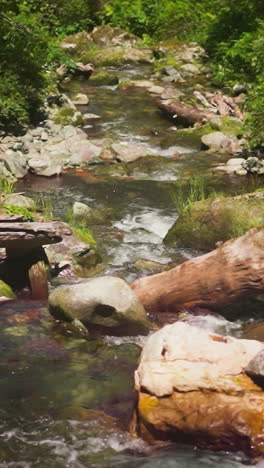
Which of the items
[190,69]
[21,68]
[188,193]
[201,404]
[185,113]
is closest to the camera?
[201,404]

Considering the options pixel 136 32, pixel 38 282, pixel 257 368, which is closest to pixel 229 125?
pixel 38 282

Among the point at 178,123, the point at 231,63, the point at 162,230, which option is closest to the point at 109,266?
the point at 162,230

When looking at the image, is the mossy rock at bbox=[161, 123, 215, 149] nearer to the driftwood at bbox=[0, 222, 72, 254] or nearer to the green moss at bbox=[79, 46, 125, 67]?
the driftwood at bbox=[0, 222, 72, 254]

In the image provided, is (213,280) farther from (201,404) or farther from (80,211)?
(80,211)

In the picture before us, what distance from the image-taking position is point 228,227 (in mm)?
8328

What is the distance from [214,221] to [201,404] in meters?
4.33

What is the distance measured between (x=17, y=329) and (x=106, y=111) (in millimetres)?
10781

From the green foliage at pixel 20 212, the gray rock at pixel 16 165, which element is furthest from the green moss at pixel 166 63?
the green foliage at pixel 20 212

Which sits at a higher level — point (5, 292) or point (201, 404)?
point (201, 404)

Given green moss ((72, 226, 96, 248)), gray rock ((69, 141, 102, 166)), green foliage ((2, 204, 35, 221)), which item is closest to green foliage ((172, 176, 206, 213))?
green moss ((72, 226, 96, 248))

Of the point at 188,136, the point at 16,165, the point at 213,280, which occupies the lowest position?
the point at 188,136

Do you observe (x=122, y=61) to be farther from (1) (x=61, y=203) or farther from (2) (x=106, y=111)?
(1) (x=61, y=203)

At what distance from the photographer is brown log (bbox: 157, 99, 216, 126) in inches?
581

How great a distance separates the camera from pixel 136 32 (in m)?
26.4
